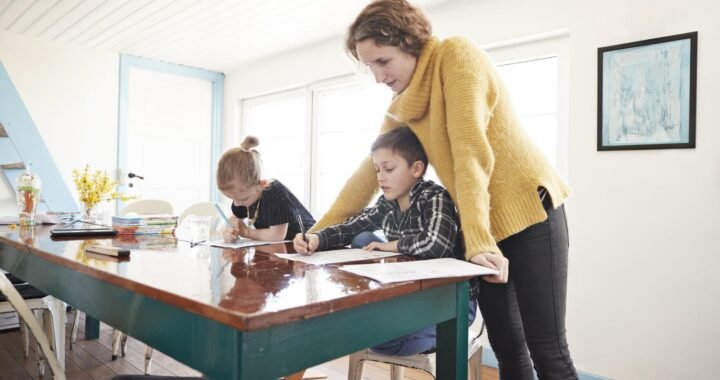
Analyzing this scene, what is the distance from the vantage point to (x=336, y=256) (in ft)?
4.11

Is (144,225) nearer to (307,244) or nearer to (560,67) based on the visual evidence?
(307,244)

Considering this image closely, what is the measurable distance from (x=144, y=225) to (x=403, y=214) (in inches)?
39.8

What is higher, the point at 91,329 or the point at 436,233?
the point at 436,233

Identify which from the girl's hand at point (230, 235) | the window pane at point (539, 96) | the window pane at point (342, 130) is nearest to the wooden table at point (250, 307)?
the girl's hand at point (230, 235)

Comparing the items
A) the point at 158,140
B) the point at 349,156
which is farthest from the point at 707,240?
the point at 158,140

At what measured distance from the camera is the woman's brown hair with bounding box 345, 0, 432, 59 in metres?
1.25

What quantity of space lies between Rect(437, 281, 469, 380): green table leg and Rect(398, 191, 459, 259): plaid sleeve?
0.61 feet

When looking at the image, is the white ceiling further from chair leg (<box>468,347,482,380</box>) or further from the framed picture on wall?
chair leg (<box>468,347,482,380</box>)

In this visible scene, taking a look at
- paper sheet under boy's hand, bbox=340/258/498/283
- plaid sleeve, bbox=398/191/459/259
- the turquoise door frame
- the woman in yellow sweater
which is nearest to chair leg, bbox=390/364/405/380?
the woman in yellow sweater

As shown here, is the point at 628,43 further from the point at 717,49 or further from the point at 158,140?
the point at 158,140

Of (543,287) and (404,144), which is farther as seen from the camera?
(404,144)

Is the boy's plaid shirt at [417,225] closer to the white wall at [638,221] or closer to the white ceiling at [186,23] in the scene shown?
the white wall at [638,221]

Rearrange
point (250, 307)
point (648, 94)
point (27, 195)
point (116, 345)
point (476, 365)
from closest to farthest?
1. point (250, 307)
2. point (476, 365)
3. point (27, 195)
4. point (648, 94)
5. point (116, 345)

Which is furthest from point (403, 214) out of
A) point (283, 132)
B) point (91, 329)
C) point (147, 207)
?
point (283, 132)
